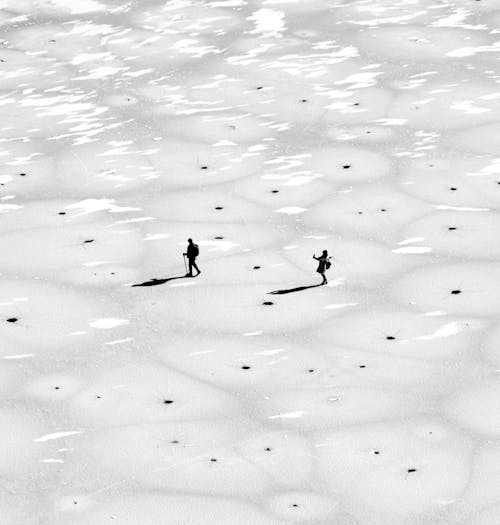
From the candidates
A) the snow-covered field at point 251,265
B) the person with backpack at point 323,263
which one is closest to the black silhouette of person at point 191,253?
the snow-covered field at point 251,265

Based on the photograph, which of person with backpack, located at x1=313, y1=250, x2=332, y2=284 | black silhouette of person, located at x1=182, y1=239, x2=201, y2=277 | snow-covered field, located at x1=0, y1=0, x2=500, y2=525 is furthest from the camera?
black silhouette of person, located at x1=182, y1=239, x2=201, y2=277

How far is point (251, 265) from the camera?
1661cm

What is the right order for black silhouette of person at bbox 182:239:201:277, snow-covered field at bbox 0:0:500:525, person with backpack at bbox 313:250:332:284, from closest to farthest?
snow-covered field at bbox 0:0:500:525, person with backpack at bbox 313:250:332:284, black silhouette of person at bbox 182:239:201:277

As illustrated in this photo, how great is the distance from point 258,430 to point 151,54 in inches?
512

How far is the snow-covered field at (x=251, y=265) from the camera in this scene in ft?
40.8

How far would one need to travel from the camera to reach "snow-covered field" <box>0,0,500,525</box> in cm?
1243

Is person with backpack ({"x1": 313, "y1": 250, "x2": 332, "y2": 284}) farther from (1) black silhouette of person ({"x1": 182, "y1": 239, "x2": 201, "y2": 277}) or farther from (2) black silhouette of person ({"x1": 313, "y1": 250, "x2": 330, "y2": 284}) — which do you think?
(1) black silhouette of person ({"x1": 182, "y1": 239, "x2": 201, "y2": 277})

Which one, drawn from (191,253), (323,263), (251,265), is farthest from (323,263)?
(191,253)

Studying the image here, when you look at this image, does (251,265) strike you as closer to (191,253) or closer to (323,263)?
(191,253)

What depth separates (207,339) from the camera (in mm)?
14898

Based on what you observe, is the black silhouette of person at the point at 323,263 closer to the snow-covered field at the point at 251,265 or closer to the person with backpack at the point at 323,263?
the person with backpack at the point at 323,263

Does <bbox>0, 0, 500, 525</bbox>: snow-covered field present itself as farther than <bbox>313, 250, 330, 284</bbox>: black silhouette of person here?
No

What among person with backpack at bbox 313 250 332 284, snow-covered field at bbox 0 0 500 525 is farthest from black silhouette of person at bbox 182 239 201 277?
person with backpack at bbox 313 250 332 284

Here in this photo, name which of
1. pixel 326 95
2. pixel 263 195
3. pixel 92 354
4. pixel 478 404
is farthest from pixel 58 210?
pixel 478 404
